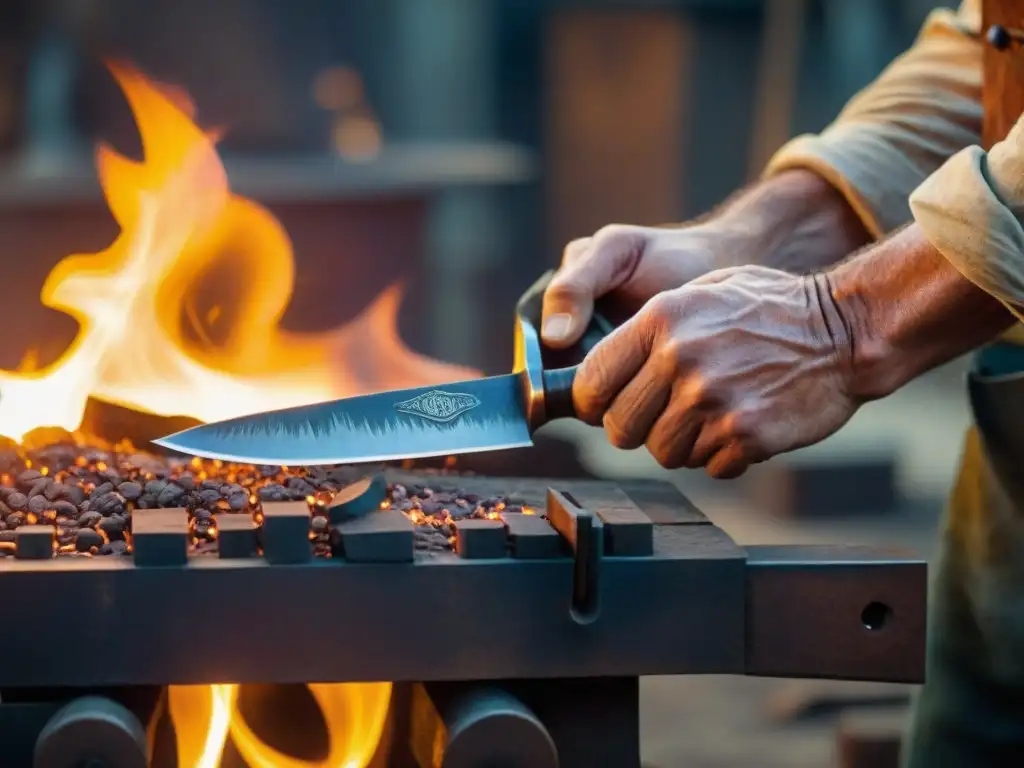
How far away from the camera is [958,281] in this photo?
57.6 inches

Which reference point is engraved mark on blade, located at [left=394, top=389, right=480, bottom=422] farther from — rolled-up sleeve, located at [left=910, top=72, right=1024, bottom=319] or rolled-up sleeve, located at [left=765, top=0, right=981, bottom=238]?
rolled-up sleeve, located at [left=765, top=0, right=981, bottom=238]

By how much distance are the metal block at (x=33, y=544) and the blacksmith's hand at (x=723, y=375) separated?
571mm

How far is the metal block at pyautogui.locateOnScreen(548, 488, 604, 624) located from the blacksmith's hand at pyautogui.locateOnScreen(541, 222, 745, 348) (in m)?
0.33

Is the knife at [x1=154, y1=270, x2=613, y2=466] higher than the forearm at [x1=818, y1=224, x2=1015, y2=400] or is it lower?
lower

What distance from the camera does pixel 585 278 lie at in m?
1.68

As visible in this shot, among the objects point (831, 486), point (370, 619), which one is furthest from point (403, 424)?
point (831, 486)

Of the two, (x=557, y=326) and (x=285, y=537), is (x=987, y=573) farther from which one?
(x=285, y=537)

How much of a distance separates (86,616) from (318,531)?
0.24 metres

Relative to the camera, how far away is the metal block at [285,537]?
1270 millimetres

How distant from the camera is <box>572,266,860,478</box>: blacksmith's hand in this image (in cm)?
147

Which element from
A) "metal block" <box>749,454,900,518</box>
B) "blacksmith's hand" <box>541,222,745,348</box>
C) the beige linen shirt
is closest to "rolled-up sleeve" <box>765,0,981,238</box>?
the beige linen shirt

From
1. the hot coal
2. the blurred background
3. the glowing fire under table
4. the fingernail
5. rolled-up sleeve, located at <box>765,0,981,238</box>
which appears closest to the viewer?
the glowing fire under table

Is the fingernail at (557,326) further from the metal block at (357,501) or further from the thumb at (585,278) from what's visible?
the metal block at (357,501)

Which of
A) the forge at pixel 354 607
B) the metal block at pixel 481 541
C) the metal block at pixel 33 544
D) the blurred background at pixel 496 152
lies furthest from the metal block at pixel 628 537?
the blurred background at pixel 496 152
